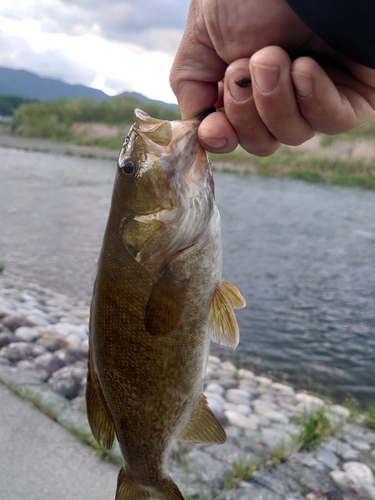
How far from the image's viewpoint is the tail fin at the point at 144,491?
6.26ft

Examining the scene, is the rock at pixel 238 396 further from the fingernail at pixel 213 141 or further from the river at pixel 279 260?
the fingernail at pixel 213 141

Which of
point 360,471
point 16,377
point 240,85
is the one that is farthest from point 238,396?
point 240,85

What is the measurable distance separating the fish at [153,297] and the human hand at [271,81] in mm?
199

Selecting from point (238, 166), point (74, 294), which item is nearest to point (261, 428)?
point (74, 294)

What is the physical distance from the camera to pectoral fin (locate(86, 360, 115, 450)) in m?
1.89

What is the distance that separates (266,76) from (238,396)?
379cm

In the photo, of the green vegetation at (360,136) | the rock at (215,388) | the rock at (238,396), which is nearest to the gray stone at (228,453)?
the rock at (238,396)

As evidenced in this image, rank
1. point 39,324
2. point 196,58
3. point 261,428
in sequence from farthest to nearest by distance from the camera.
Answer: point 39,324 < point 261,428 < point 196,58

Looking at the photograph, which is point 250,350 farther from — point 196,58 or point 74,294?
point 196,58

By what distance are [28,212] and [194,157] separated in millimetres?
14518

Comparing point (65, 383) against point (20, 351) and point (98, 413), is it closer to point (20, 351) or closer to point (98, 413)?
point (20, 351)

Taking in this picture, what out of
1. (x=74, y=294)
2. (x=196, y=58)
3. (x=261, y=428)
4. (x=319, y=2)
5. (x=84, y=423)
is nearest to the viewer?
(x=319, y=2)

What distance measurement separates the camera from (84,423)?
3.55m

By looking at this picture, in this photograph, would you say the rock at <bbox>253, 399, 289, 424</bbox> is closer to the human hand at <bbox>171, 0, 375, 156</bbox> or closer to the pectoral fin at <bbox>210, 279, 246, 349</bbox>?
the pectoral fin at <bbox>210, 279, 246, 349</bbox>
